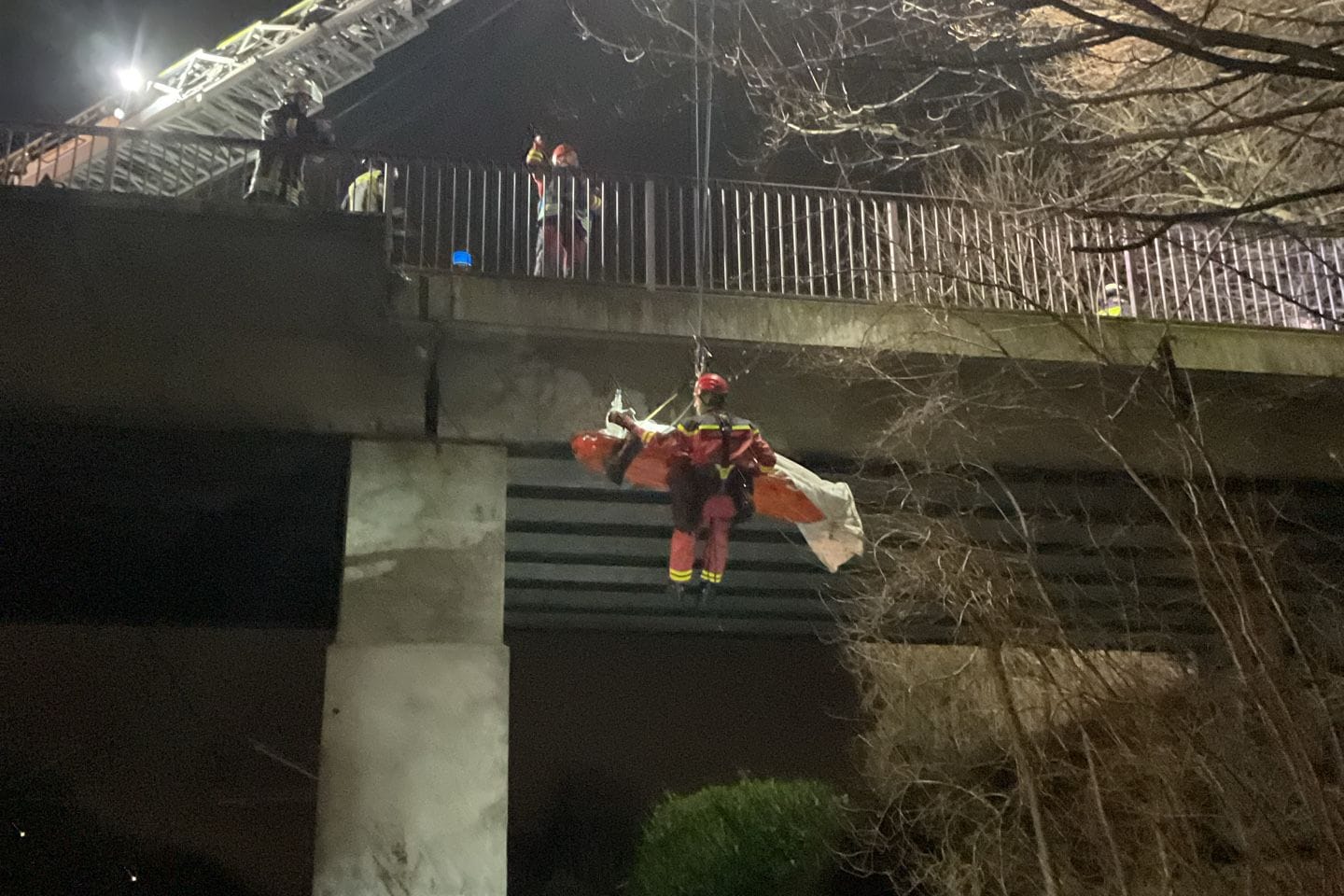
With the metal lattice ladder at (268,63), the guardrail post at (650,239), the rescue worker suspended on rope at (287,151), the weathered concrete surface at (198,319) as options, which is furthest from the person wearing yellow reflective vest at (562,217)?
the metal lattice ladder at (268,63)

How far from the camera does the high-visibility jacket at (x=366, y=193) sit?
33.0 ft

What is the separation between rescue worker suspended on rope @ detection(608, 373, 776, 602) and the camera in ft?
25.8

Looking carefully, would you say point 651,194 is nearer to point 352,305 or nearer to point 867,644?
point 352,305

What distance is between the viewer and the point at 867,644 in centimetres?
1070

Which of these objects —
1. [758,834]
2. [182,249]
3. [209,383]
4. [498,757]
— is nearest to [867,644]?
[758,834]

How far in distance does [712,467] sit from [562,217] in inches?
168

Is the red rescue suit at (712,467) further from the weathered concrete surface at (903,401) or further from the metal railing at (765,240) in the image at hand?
the metal railing at (765,240)

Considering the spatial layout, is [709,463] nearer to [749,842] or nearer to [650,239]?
[650,239]

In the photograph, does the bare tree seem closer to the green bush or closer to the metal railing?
the metal railing

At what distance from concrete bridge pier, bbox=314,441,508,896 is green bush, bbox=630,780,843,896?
2481mm

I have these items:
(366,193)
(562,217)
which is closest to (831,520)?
(562,217)

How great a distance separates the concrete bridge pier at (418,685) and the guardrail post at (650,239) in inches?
95.8

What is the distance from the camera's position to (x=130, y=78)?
17172 millimetres

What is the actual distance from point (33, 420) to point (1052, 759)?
28.9ft
